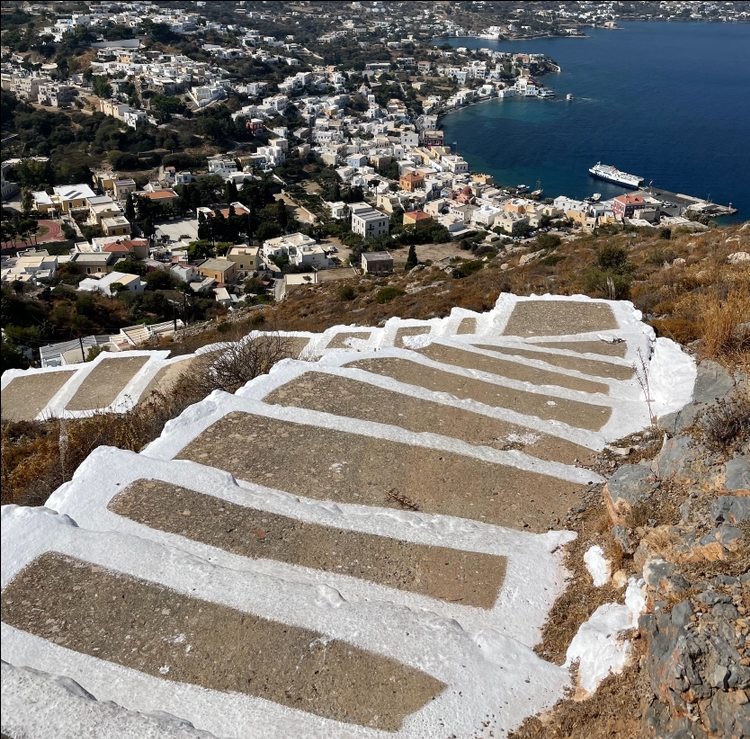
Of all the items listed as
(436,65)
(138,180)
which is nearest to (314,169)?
(138,180)

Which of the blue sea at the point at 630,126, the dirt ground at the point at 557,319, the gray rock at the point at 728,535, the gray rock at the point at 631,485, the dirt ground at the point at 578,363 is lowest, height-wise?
the blue sea at the point at 630,126

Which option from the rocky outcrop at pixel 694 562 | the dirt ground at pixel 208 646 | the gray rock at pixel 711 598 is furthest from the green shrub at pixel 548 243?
the dirt ground at pixel 208 646

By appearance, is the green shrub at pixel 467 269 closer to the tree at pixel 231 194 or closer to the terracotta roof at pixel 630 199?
the terracotta roof at pixel 630 199

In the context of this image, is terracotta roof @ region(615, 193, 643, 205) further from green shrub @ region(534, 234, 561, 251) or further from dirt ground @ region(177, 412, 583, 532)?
dirt ground @ region(177, 412, 583, 532)

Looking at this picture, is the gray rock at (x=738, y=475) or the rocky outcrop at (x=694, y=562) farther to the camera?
the gray rock at (x=738, y=475)

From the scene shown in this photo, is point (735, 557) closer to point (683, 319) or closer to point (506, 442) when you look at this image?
point (506, 442)

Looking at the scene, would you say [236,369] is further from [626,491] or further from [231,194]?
[231,194]

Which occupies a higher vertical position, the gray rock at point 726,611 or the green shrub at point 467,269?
the gray rock at point 726,611
